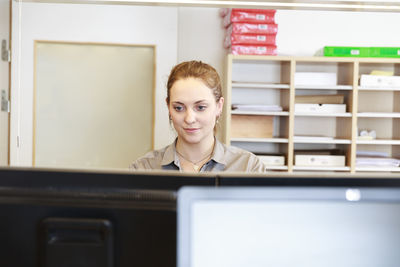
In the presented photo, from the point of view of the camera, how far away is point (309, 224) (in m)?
0.71

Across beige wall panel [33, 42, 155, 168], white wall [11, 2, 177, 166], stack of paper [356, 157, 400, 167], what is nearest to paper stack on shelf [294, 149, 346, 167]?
stack of paper [356, 157, 400, 167]

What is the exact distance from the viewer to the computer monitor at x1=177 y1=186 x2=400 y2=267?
0.66m

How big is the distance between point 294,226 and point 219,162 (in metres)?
1.05

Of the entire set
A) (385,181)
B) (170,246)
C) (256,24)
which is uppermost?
(256,24)

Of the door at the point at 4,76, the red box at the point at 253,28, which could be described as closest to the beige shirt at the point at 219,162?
the red box at the point at 253,28

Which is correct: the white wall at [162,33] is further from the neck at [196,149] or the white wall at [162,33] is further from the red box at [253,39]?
the neck at [196,149]

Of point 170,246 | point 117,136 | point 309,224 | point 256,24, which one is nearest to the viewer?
point 309,224

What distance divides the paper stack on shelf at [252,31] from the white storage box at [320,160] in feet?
2.49

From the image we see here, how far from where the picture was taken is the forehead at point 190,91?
172cm

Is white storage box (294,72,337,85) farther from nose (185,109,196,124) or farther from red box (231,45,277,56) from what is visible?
nose (185,109,196,124)

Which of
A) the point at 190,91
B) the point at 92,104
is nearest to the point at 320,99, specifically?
the point at 92,104

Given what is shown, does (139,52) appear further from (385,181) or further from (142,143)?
(385,181)

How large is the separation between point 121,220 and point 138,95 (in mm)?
2687

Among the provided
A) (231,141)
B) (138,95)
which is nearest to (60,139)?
(138,95)
